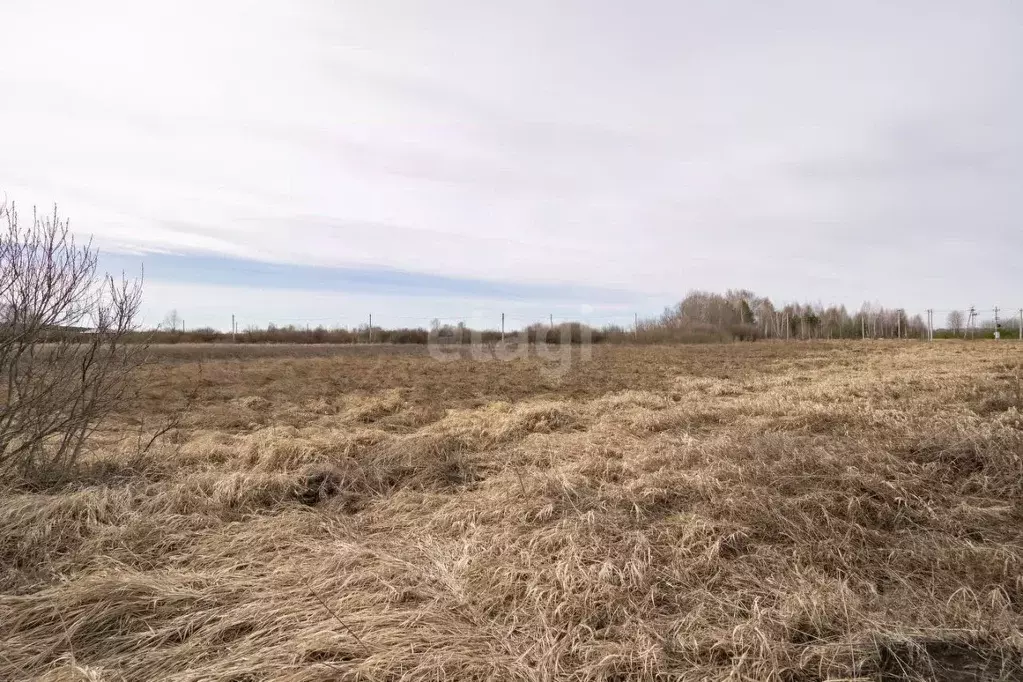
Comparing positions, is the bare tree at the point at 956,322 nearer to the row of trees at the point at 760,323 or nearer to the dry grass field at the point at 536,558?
the row of trees at the point at 760,323

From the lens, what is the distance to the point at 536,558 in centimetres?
305

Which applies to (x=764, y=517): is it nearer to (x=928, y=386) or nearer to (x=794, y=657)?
(x=794, y=657)

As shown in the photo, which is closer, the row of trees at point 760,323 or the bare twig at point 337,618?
the bare twig at point 337,618

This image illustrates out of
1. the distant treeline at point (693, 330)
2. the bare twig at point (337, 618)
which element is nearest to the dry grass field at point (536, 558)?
the bare twig at point (337, 618)

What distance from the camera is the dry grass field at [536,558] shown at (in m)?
2.22

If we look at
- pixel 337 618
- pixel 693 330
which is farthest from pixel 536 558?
pixel 693 330

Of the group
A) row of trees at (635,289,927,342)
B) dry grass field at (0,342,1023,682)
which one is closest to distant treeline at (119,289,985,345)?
row of trees at (635,289,927,342)

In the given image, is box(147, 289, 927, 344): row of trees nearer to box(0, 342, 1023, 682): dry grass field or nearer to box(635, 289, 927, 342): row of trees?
box(635, 289, 927, 342): row of trees

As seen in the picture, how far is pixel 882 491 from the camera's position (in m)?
3.77

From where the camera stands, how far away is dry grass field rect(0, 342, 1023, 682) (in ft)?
7.28

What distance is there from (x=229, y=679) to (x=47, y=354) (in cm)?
400

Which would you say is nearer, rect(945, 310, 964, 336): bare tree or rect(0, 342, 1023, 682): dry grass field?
rect(0, 342, 1023, 682): dry grass field

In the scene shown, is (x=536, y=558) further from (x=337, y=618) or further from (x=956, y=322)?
(x=956, y=322)

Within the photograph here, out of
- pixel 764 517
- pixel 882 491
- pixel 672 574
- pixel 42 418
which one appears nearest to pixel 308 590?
pixel 672 574
